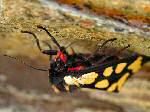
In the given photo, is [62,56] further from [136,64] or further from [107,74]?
[136,64]

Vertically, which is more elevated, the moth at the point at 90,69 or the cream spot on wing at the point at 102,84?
the moth at the point at 90,69

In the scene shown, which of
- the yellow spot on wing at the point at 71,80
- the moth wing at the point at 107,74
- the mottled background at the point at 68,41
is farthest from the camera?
the yellow spot on wing at the point at 71,80

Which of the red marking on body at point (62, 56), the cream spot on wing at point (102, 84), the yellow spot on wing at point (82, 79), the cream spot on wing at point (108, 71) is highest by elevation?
the red marking on body at point (62, 56)

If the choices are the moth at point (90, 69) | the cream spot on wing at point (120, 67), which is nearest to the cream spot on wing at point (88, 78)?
the moth at point (90, 69)

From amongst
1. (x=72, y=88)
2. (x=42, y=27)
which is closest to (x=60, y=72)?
(x=72, y=88)

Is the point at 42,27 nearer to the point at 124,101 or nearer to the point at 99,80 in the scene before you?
the point at 99,80

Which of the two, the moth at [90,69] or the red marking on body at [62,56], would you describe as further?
the red marking on body at [62,56]

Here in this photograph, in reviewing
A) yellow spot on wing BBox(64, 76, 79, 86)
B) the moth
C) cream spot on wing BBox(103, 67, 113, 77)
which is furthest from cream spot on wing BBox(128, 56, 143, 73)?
yellow spot on wing BBox(64, 76, 79, 86)

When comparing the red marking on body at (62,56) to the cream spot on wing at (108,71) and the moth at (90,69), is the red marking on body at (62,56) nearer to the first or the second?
the moth at (90,69)
